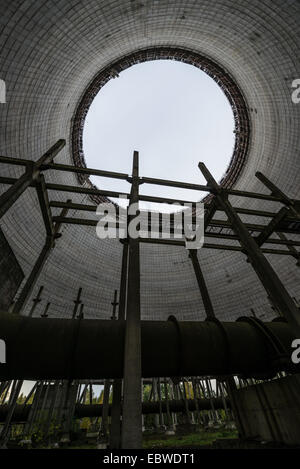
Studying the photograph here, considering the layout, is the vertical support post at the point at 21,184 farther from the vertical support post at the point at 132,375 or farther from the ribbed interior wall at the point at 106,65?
the vertical support post at the point at 132,375

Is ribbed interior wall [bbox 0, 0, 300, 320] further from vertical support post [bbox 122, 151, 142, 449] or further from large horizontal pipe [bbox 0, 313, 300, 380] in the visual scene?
vertical support post [bbox 122, 151, 142, 449]

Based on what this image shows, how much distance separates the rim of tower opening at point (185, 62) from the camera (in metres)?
11.9

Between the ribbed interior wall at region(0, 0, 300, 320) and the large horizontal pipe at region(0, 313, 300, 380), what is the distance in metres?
7.83

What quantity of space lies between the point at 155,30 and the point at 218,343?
39.7 ft

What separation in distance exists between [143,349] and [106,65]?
1292cm

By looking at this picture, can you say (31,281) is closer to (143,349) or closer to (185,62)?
(143,349)

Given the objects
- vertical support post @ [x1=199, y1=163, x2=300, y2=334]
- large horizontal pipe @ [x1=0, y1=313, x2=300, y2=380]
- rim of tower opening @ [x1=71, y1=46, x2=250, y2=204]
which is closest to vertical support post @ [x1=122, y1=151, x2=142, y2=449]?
large horizontal pipe @ [x1=0, y1=313, x2=300, y2=380]

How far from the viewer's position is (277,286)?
4.96 meters

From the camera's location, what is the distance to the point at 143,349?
13.5ft

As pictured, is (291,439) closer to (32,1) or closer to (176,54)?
(32,1)

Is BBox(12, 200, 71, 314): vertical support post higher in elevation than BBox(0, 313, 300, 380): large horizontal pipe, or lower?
higher

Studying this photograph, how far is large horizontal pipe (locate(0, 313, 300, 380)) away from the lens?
12.4 ft

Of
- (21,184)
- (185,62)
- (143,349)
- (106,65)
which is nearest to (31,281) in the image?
(21,184)

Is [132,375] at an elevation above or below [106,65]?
below
